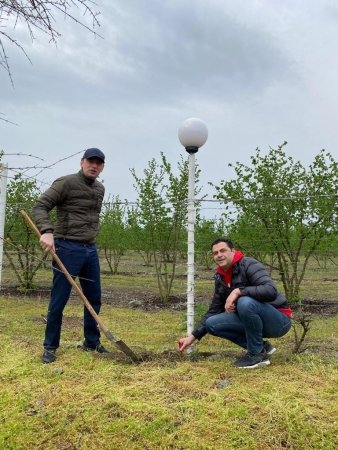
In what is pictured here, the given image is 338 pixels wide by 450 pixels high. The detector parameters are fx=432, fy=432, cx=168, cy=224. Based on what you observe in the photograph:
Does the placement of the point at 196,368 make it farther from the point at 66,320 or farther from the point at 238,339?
the point at 66,320

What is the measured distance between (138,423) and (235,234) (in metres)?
5.91

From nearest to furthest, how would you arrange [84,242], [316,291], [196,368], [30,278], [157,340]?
[196,368], [84,242], [157,340], [30,278], [316,291]

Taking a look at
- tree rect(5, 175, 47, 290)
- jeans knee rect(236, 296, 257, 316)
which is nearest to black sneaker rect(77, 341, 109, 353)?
jeans knee rect(236, 296, 257, 316)

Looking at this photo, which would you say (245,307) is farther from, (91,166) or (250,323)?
(91,166)

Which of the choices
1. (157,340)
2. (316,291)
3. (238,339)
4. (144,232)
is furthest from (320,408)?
(316,291)

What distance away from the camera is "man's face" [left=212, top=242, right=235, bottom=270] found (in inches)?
133

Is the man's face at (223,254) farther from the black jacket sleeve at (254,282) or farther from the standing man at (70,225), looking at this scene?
the standing man at (70,225)

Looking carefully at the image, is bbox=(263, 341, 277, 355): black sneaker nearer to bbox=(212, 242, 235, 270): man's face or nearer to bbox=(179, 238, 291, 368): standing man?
bbox=(179, 238, 291, 368): standing man

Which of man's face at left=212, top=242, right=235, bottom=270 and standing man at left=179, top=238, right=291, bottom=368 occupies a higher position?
man's face at left=212, top=242, right=235, bottom=270

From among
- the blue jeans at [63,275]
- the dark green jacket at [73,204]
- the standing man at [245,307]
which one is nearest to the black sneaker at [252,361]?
the standing man at [245,307]

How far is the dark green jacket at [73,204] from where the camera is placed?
12.0 feet

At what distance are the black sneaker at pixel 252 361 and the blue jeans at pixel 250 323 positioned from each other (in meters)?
0.04

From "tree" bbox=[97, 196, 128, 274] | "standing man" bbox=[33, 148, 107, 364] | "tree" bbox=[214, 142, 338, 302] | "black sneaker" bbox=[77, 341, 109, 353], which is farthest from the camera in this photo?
"tree" bbox=[97, 196, 128, 274]

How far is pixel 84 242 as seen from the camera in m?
3.79
